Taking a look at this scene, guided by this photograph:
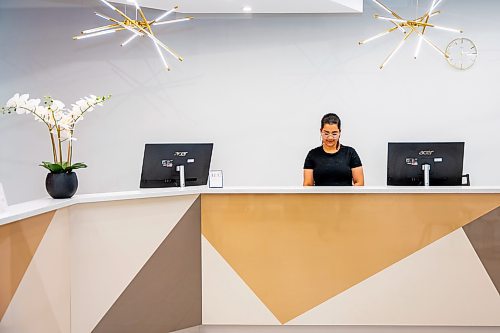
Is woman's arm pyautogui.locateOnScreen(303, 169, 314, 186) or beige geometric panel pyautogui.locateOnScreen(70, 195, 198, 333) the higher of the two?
woman's arm pyautogui.locateOnScreen(303, 169, 314, 186)

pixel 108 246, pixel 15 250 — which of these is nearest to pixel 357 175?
pixel 108 246

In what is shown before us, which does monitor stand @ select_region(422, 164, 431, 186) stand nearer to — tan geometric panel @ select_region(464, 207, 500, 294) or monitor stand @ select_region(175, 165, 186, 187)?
tan geometric panel @ select_region(464, 207, 500, 294)

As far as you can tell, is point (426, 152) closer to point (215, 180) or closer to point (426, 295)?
point (426, 295)

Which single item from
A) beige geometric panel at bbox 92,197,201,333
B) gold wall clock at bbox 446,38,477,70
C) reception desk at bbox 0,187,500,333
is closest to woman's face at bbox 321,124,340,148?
reception desk at bbox 0,187,500,333

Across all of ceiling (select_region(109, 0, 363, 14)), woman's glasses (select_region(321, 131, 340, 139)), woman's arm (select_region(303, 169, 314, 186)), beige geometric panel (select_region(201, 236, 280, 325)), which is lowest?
beige geometric panel (select_region(201, 236, 280, 325))

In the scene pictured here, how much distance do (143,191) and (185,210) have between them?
0.32 m

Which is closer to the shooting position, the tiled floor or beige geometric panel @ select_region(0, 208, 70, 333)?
beige geometric panel @ select_region(0, 208, 70, 333)

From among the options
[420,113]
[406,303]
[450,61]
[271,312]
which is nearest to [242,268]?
[271,312]

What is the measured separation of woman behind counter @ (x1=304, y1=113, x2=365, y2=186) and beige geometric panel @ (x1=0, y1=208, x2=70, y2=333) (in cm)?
201

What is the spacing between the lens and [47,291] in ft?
9.39

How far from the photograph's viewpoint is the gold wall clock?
6117 mm

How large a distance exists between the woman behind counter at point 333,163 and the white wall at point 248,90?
207 cm

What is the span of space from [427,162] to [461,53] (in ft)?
9.97

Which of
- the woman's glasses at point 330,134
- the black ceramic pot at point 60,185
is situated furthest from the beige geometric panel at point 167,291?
the woman's glasses at point 330,134
